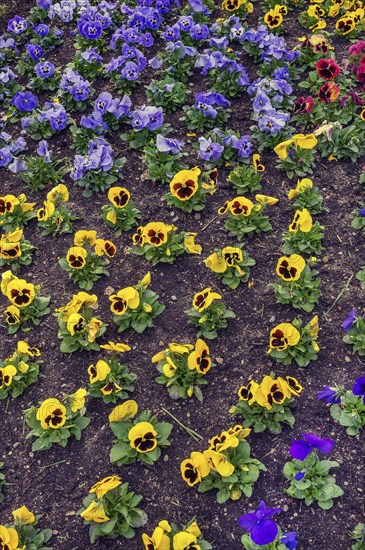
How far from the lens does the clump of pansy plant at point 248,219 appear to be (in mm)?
5191

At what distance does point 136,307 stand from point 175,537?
1.66 metres

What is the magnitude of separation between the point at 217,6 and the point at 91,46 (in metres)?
1.48

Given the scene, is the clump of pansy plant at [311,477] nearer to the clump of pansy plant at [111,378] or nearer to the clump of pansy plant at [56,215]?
the clump of pansy plant at [111,378]

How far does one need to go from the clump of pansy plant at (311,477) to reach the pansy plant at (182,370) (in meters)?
0.76

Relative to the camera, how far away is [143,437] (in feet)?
13.2

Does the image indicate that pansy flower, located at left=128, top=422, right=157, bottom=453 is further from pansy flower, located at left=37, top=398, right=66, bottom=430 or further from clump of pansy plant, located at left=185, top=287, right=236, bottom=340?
clump of pansy plant, located at left=185, top=287, right=236, bottom=340

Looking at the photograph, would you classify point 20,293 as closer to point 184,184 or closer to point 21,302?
point 21,302

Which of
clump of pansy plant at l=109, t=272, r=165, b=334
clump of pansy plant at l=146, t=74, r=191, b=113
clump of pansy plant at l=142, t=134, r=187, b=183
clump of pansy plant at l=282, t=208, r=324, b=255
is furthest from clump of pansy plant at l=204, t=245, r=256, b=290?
clump of pansy plant at l=146, t=74, r=191, b=113

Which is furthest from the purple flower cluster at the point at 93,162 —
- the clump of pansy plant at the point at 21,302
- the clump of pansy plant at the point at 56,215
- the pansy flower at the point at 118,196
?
the clump of pansy plant at the point at 21,302

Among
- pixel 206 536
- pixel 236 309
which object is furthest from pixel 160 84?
pixel 206 536

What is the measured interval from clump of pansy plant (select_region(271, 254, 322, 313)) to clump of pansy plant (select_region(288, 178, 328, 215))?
25.4 inches

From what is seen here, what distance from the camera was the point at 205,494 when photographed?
400 cm

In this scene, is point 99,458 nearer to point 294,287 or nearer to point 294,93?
point 294,287

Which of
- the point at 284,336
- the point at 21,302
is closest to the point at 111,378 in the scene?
the point at 21,302
